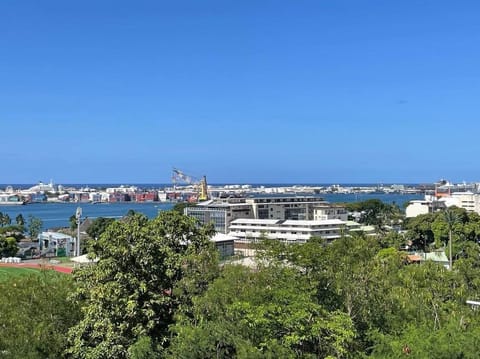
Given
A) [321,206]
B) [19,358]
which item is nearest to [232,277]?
[19,358]

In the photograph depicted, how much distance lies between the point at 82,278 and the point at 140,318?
6.03ft

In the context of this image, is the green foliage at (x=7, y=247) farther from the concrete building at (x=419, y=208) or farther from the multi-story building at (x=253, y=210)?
the concrete building at (x=419, y=208)

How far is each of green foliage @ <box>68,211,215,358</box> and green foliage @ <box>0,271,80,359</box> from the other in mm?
587

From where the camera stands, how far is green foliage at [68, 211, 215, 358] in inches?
424

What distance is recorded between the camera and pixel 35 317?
11.9 metres

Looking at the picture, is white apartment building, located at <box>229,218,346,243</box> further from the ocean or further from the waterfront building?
the ocean

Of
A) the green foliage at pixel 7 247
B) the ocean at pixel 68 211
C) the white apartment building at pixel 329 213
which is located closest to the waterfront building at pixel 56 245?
the green foliage at pixel 7 247

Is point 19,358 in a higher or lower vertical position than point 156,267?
lower

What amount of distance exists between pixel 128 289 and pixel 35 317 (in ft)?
7.96

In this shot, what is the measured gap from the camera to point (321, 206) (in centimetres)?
6756

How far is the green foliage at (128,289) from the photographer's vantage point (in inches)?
424

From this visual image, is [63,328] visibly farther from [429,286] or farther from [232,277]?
[429,286]

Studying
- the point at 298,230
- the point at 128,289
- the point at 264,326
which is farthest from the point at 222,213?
the point at 264,326

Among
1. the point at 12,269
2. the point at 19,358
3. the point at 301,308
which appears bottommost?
the point at 12,269
